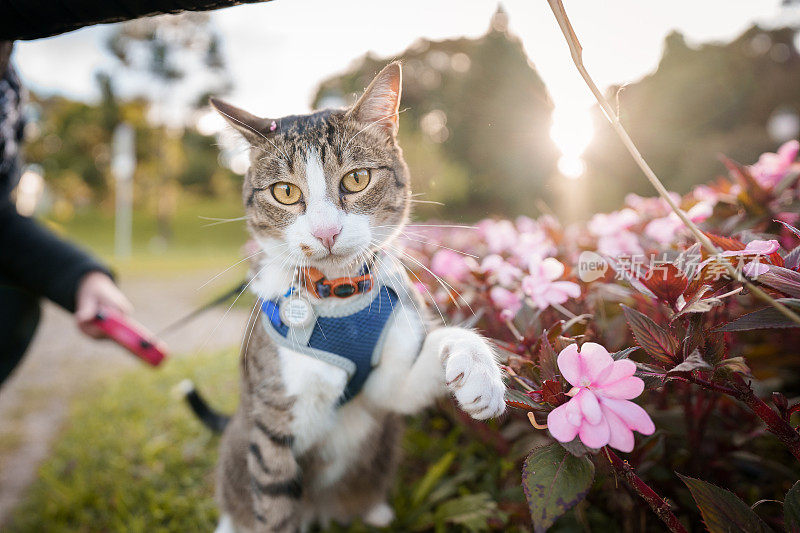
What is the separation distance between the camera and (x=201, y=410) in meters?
2.05

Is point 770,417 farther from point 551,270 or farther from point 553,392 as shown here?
point 551,270

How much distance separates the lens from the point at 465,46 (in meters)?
0.98

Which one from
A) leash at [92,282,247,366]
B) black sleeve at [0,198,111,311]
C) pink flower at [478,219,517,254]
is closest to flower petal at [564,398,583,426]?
pink flower at [478,219,517,254]

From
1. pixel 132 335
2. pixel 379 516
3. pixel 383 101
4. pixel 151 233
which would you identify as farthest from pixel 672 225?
pixel 151 233

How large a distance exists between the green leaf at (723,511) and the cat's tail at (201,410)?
6.52 ft

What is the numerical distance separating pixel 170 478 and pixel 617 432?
209 centimetres

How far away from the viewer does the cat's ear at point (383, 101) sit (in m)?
1.06

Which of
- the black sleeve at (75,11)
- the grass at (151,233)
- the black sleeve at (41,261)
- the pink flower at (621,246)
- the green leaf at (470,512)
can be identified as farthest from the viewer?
the grass at (151,233)

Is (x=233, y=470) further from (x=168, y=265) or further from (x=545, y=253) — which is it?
(x=168, y=265)

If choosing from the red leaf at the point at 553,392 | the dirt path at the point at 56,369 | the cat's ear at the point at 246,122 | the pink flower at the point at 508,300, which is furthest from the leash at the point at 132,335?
the red leaf at the point at 553,392

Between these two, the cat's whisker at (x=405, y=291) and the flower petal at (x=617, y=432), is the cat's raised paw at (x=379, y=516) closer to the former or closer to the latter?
the cat's whisker at (x=405, y=291)

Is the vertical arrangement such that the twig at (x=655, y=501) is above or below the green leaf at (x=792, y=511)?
below

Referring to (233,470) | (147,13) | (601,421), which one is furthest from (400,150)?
(233,470)

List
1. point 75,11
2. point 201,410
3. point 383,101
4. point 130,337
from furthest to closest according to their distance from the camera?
point 201,410
point 130,337
point 383,101
point 75,11
